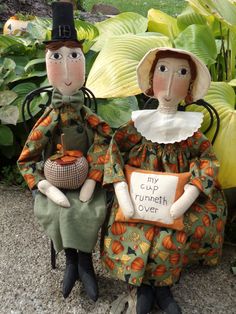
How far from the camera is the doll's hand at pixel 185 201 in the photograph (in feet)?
5.22

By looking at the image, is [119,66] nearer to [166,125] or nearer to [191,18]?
[166,125]

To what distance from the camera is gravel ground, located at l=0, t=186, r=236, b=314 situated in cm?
172

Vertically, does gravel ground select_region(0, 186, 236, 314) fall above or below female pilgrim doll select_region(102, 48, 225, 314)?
below

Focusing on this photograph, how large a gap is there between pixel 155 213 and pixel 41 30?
1.98m

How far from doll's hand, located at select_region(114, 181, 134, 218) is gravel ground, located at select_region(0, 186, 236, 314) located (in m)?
0.38

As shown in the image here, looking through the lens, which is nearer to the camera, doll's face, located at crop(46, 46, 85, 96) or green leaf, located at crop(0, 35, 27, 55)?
doll's face, located at crop(46, 46, 85, 96)

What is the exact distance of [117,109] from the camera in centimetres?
227

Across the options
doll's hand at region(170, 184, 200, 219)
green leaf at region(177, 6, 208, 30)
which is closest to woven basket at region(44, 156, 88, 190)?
doll's hand at region(170, 184, 200, 219)

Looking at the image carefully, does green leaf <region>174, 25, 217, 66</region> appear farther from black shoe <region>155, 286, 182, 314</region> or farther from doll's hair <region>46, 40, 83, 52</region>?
black shoe <region>155, 286, 182, 314</region>

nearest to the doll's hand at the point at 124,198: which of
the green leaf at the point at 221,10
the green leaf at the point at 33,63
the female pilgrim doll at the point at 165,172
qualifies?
the female pilgrim doll at the point at 165,172

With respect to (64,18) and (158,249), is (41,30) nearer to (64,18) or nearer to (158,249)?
(64,18)

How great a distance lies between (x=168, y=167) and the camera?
5.63 feet

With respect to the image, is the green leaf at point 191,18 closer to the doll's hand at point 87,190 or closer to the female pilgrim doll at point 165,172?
the female pilgrim doll at point 165,172

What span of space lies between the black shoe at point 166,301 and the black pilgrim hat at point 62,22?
988mm
